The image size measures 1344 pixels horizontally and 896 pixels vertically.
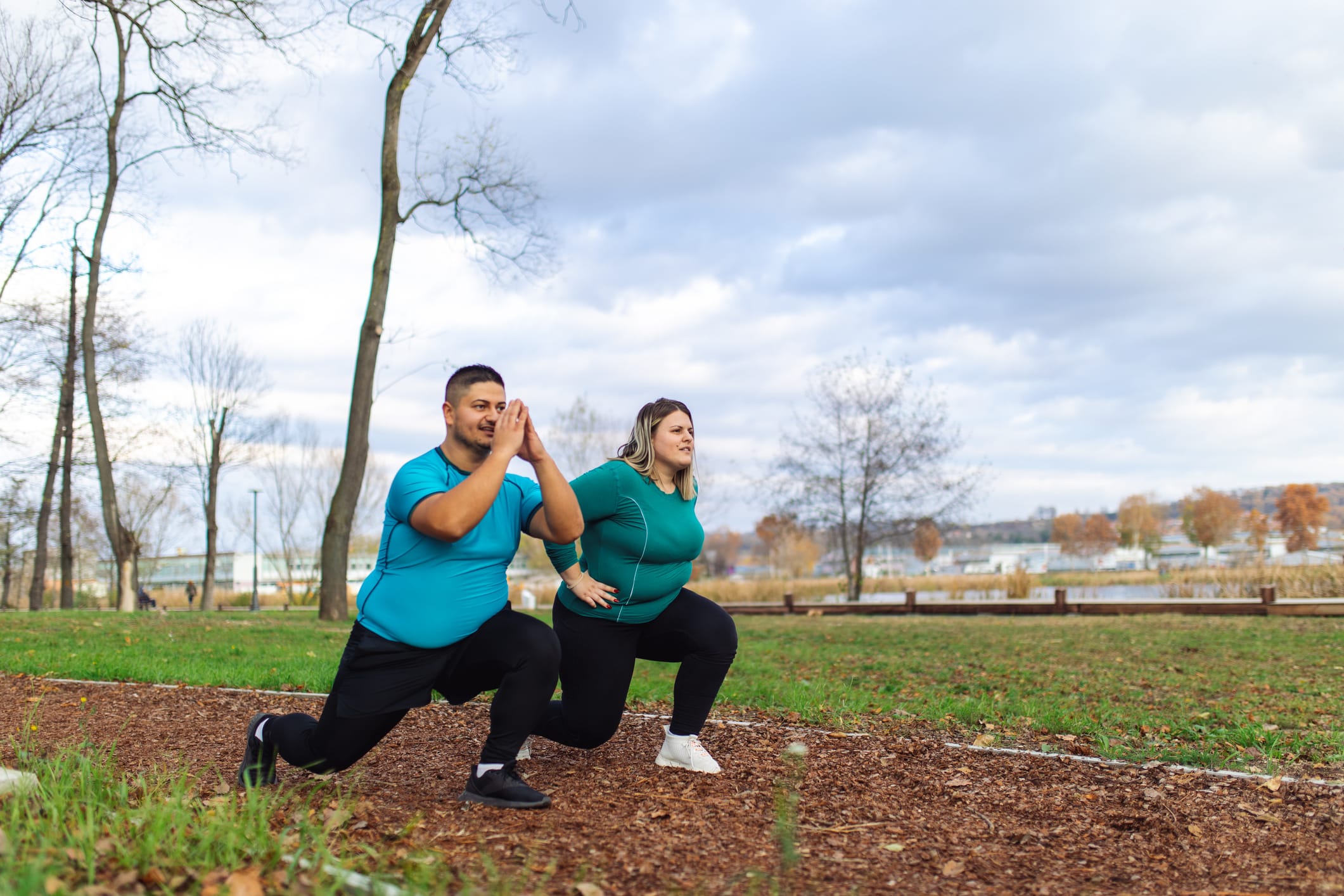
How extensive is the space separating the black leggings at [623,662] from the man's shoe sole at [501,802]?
63 centimetres

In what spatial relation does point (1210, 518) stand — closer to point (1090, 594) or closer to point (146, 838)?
point (1090, 594)

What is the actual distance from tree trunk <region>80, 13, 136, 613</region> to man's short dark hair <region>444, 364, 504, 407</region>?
63.4 feet

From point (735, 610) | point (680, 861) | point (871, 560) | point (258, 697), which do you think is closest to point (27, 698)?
point (258, 697)

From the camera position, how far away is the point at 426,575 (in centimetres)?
357

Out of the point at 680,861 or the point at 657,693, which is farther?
the point at 657,693

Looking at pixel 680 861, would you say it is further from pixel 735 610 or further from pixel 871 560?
pixel 871 560

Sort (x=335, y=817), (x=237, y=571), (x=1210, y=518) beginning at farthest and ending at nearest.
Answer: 1. (x=237, y=571)
2. (x=1210, y=518)
3. (x=335, y=817)

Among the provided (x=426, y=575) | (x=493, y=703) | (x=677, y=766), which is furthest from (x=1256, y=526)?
(x=426, y=575)

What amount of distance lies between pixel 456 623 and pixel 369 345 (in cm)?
1303

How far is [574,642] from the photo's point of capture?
13.9ft

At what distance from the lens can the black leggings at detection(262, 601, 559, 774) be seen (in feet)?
11.9

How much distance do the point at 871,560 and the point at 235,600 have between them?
104ft

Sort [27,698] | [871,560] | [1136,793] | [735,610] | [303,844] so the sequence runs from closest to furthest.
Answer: [303,844] → [1136,793] → [27,698] → [735,610] → [871,560]

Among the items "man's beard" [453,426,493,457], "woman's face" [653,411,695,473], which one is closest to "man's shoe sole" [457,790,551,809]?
"man's beard" [453,426,493,457]
